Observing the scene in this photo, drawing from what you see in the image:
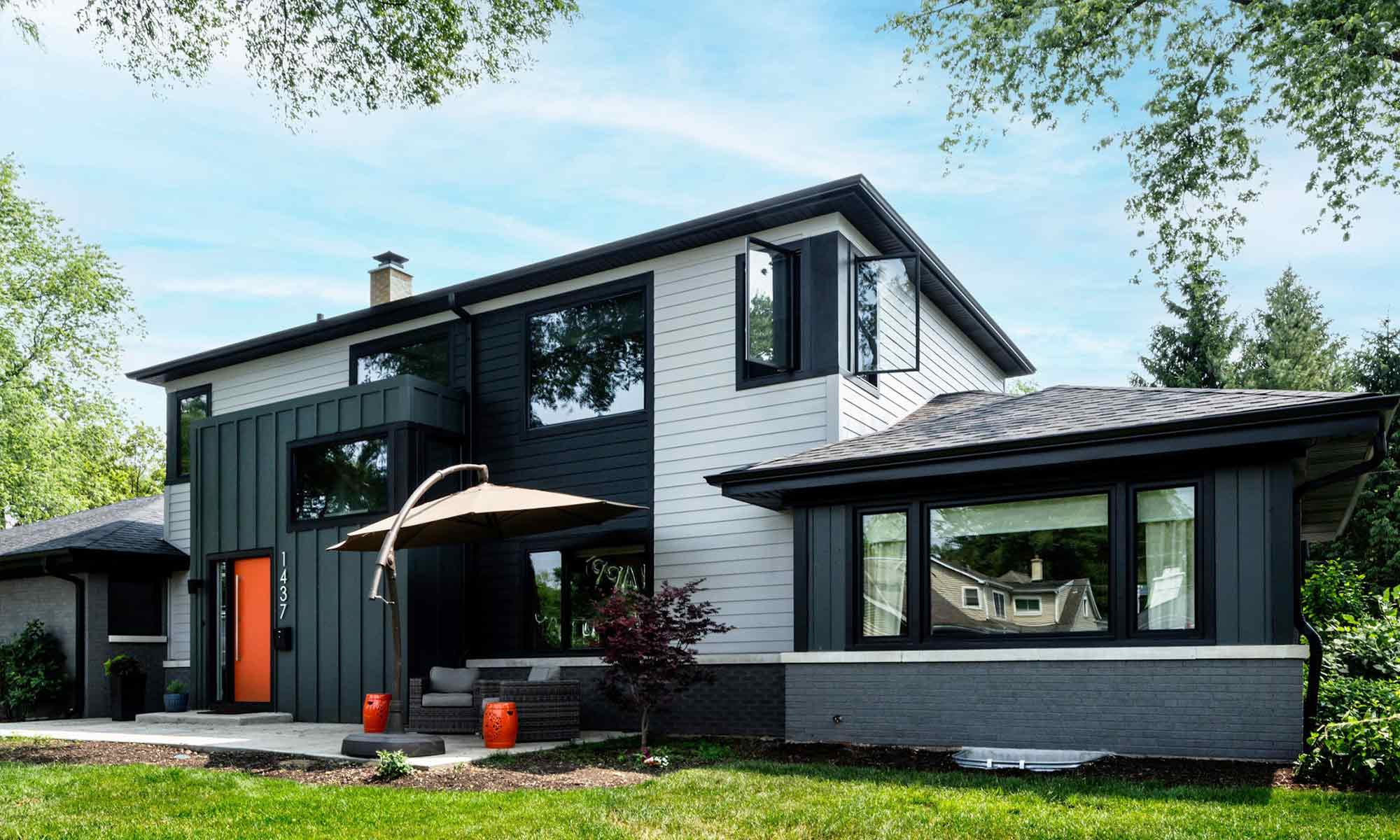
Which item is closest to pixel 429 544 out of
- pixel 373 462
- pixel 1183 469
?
pixel 373 462

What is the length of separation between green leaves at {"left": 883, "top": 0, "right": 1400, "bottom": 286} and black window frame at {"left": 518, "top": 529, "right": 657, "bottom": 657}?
5.62 metres

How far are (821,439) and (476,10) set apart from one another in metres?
5.16

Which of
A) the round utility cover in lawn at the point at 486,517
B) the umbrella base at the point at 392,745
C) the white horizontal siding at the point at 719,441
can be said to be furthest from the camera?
the white horizontal siding at the point at 719,441

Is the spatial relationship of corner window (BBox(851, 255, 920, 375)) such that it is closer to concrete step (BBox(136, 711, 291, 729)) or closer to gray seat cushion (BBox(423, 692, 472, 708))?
gray seat cushion (BBox(423, 692, 472, 708))

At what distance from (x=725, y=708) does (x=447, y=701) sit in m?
2.79

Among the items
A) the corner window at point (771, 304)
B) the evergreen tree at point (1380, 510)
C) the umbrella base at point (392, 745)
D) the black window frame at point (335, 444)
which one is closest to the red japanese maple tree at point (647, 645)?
the umbrella base at point (392, 745)

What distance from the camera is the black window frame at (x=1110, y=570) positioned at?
8.34 meters

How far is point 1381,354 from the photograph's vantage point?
21.9m

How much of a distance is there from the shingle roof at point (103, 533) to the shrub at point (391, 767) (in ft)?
31.5

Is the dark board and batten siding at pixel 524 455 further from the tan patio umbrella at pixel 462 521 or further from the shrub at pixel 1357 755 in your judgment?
the shrub at pixel 1357 755

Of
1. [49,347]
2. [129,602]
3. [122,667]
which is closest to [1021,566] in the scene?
[122,667]

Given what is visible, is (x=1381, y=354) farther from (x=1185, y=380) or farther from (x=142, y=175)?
(x=142, y=175)

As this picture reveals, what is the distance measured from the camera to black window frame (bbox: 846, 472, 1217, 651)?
8344 mm

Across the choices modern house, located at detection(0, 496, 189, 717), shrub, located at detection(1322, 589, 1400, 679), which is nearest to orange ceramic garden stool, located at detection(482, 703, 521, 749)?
shrub, located at detection(1322, 589, 1400, 679)
